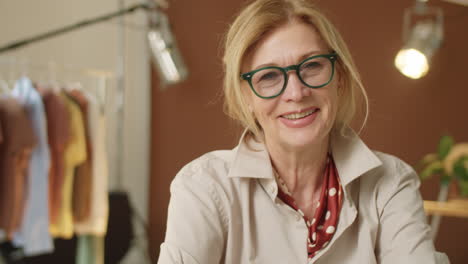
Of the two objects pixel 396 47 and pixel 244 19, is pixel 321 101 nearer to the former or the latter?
pixel 244 19

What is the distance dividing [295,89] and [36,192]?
6.13 feet

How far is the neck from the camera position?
4.03 feet

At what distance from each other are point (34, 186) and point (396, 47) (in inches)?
98.0

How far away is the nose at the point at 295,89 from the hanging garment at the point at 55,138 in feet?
6.12

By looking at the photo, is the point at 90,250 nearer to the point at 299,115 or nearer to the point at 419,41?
the point at 299,115

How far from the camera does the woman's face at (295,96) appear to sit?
112 cm

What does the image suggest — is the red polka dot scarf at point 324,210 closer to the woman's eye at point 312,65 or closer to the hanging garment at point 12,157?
the woman's eye at point 312,65

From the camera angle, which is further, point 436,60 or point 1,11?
point 436,60

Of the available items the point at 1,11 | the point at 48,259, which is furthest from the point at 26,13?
the point at 48,259

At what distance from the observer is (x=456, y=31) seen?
156 inches

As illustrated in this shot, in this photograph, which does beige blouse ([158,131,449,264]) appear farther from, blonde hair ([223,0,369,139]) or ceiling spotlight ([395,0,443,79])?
ceiling spotlight ([395,0,443,79])

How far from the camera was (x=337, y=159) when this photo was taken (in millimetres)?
1256

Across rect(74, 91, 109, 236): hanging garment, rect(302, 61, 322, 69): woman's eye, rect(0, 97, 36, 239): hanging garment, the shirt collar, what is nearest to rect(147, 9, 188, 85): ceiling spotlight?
rect(74, 91, 109, 236): hanging garment

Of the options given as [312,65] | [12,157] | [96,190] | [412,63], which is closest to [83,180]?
[96,190]
